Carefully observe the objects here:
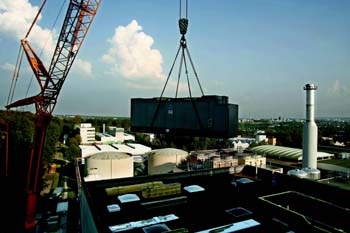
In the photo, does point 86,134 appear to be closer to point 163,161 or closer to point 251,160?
point 163,161

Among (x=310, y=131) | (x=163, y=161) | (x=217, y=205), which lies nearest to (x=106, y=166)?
(x=163, y=161)

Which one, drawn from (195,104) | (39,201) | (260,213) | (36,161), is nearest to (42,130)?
(36,161)

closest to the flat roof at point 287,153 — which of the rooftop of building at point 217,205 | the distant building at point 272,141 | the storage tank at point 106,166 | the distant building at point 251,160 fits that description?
the distant building at point 251,160

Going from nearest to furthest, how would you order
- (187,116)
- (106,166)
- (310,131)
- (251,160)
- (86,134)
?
(187,116)
(310,131)
(106,166)
(251,160)
(86,134)

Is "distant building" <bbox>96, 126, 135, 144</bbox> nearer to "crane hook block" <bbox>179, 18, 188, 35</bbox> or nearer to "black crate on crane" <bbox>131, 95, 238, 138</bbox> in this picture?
"black crate on crane" <bbox>131, 95, 238, 138</bbox>

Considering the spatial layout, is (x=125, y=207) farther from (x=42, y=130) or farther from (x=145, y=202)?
(x=42, y=130)

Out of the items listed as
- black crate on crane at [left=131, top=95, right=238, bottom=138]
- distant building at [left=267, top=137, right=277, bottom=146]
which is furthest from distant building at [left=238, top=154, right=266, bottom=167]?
distant building at [left=267, top=137, right=277, bottom=146]
